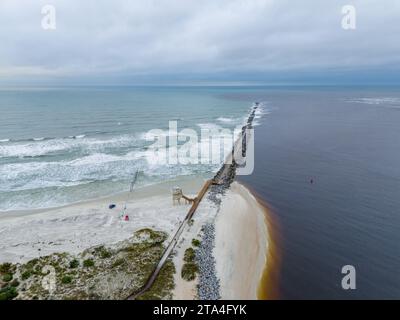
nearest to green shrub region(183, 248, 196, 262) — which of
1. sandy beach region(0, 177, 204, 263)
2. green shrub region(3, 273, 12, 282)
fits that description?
sandy beach region(0, 177, 204, 263)

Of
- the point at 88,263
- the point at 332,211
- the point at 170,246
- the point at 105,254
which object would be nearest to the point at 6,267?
the point at 88,263

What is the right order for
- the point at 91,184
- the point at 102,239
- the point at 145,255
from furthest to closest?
the point at 91,184, the point at 102,239, the point at 145,255

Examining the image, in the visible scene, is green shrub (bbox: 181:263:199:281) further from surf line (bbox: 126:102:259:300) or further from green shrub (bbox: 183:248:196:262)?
surf line (bbox: 126:102:259:300)

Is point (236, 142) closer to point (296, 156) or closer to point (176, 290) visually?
point (296, 156)

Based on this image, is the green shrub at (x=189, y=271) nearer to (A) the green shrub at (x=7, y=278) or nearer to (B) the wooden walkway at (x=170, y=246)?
(B) the wooden walkway at (x=170, y=246)

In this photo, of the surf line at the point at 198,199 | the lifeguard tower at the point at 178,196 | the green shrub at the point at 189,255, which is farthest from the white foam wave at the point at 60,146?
the green shrub at the point at 189,255

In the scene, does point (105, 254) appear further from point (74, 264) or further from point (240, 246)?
point (240, 246)
